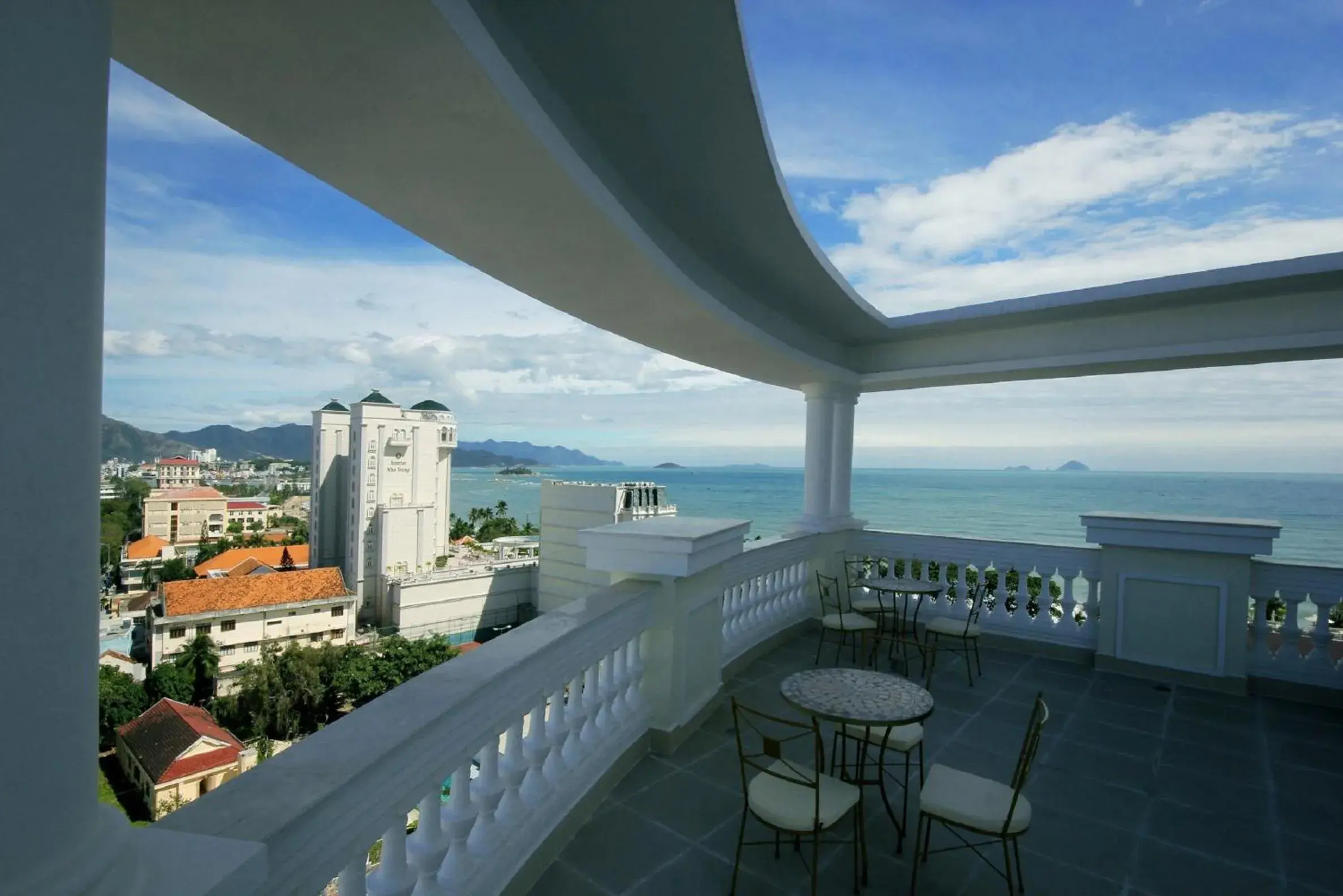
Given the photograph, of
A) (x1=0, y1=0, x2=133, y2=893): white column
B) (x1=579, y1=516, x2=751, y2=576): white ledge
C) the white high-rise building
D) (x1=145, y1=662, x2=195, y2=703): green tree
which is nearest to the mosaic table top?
(x1=579, y1=516, x2=751, y2=576): white ledge

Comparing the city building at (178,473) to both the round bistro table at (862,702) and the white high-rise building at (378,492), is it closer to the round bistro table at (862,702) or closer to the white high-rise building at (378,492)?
the white high-rise building at (378,492)

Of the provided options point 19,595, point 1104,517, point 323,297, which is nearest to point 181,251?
point 323,297

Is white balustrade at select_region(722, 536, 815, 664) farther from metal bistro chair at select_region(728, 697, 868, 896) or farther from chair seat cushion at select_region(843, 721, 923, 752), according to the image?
metal bistro chair at select_region(728, 697, 868, 896)

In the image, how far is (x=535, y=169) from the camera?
7.29ft

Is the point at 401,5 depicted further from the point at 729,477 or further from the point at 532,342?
the point at 729,477

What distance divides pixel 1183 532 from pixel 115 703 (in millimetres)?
25691

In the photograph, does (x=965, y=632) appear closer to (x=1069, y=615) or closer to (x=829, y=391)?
(x=1069, y=615)

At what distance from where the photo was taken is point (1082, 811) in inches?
125

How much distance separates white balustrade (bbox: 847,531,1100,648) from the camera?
226 inches

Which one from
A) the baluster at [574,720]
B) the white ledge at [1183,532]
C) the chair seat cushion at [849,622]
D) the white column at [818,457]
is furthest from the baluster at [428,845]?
the white ledge at [1183,532]

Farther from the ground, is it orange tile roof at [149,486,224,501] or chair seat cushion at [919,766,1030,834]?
chair seat cushion at [919,766,1030,834]

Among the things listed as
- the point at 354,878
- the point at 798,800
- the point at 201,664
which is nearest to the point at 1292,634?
the point at 798,800

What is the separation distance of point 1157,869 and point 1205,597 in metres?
3.34

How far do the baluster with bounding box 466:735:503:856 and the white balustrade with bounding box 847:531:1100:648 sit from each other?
4988 millimetres
